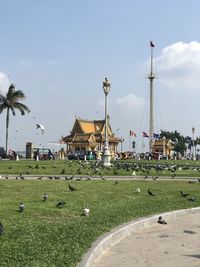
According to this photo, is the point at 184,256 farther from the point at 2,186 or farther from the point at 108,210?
the point at 2,186

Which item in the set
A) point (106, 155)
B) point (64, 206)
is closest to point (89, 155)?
point (106, 155)

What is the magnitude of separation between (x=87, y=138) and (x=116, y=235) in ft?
292

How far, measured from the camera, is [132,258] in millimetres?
9164

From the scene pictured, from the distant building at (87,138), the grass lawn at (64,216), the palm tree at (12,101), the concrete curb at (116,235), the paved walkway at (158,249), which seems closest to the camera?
the grass lawn at (64,216)

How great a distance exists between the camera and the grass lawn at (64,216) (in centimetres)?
823

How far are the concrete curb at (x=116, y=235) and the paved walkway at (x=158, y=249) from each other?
11 cm

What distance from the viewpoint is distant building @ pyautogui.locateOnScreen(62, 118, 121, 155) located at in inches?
3932

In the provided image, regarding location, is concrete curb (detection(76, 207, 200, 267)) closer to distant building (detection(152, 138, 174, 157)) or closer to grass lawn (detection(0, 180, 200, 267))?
grass lawn (detection(0, 180, 200, 267))

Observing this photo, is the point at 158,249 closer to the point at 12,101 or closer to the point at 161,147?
the point at 12,101

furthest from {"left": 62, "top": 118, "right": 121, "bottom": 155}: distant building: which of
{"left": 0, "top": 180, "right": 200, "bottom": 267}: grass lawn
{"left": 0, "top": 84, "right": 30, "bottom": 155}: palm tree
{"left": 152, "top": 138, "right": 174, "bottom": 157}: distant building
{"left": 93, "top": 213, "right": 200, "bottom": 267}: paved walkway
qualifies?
{"left": 93, "top": 213, "right": 200, "bottom": 267}: paved walkway

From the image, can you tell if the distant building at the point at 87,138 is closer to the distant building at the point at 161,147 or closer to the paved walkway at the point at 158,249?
the distant building at the point at 161,147

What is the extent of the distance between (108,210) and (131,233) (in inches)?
87.9

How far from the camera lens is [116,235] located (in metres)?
10.7

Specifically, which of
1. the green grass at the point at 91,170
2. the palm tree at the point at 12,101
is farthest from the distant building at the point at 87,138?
the green grass at the point at 91,170
